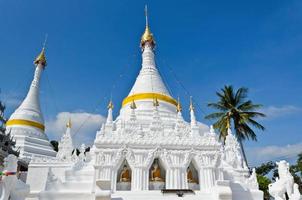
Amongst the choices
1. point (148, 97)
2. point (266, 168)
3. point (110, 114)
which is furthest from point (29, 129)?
point (266, 168)

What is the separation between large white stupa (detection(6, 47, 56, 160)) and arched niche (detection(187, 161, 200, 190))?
57.6ft

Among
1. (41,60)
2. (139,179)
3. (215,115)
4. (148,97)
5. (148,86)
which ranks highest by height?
(41,60)

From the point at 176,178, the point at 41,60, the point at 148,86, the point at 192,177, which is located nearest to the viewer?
the point at 176,178

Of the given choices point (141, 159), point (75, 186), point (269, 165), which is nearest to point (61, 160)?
point (75, 186)

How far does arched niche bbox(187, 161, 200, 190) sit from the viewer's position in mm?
16297

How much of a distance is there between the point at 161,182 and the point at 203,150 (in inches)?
143

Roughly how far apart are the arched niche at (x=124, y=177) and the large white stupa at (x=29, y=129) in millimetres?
14013

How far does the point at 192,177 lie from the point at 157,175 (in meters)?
2.55

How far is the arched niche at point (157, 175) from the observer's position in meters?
15.9

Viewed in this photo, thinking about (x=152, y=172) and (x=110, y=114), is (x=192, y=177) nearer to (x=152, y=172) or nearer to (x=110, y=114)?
(x=152, y=172)

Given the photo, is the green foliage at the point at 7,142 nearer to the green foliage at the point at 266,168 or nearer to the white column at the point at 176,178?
the white column at the point at 176,178

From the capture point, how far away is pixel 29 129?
1081 inches

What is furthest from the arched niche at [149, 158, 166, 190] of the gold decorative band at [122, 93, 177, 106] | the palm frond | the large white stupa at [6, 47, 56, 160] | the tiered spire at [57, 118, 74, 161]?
the large white stupa at [6, 47, 56, 160]

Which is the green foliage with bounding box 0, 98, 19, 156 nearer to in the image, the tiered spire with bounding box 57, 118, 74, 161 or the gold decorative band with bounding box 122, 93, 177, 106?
the tiered spire with bounding box 57, 118, 74, 161
